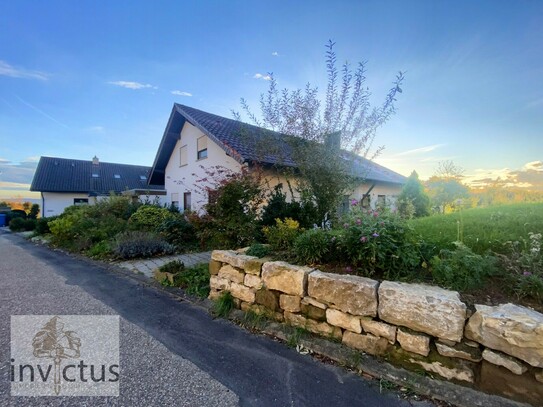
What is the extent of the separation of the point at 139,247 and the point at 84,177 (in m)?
22.2

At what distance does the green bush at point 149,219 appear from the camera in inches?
366

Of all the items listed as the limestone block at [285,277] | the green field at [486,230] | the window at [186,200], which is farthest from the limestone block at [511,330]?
the window at [186,200]

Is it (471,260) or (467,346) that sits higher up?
(471,260)

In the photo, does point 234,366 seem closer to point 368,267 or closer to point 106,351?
point 106,351

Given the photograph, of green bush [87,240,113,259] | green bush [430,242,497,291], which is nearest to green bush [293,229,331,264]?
green bush [430,242,497,291]

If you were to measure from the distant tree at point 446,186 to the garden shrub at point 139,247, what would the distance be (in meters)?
9.84

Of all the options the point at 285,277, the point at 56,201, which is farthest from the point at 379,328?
the point at 56,201

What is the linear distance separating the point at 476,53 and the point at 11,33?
11.0 m

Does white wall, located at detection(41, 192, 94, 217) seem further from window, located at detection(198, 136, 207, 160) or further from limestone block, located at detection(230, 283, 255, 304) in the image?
limestone block, located at detection(230, 283, 255, 304)

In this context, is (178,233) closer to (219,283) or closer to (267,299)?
(219,283)

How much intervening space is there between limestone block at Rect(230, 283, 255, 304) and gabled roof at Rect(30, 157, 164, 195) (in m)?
17.5

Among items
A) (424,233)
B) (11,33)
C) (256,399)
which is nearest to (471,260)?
(424,233)

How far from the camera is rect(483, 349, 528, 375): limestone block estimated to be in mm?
1698

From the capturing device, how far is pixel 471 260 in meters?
2.25
